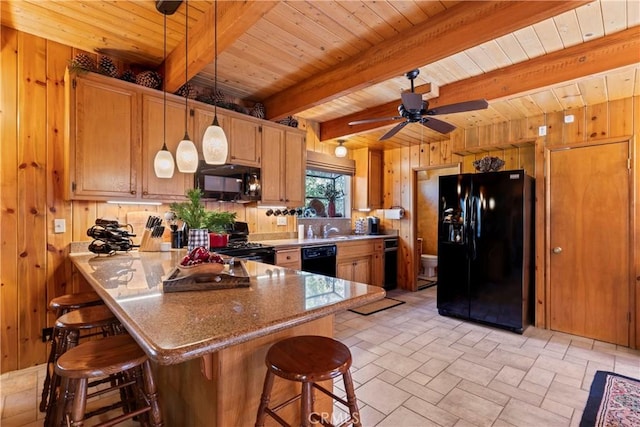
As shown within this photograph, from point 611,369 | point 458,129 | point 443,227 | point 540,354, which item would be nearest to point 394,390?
point 540,354

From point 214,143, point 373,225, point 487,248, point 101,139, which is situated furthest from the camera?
point 373,225

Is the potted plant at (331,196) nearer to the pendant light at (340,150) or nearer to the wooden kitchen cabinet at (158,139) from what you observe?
the pendant light at (340,150)

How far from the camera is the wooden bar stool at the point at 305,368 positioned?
1.16 metres

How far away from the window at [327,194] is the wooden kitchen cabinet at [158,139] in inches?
83.1

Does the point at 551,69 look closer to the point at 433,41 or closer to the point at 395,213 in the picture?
the point at 433,41

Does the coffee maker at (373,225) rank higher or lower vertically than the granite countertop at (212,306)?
higher

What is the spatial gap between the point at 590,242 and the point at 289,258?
3286 mm

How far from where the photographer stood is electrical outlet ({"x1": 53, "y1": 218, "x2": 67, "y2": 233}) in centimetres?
264

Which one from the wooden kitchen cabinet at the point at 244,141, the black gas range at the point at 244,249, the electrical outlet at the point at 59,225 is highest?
the wooden kitchen cabinet at the point at 244,141

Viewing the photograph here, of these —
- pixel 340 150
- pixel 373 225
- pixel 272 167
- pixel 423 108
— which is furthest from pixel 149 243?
pixel 373 225

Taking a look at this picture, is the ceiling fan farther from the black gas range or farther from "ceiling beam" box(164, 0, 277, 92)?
the black gas range

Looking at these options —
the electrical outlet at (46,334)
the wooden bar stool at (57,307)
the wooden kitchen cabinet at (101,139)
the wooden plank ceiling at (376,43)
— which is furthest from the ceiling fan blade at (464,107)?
the electrical outlet at (46,334)

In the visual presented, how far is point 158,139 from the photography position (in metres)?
2.89

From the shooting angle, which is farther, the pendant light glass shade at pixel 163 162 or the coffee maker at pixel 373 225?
the coffee maker at pixel 373 225
